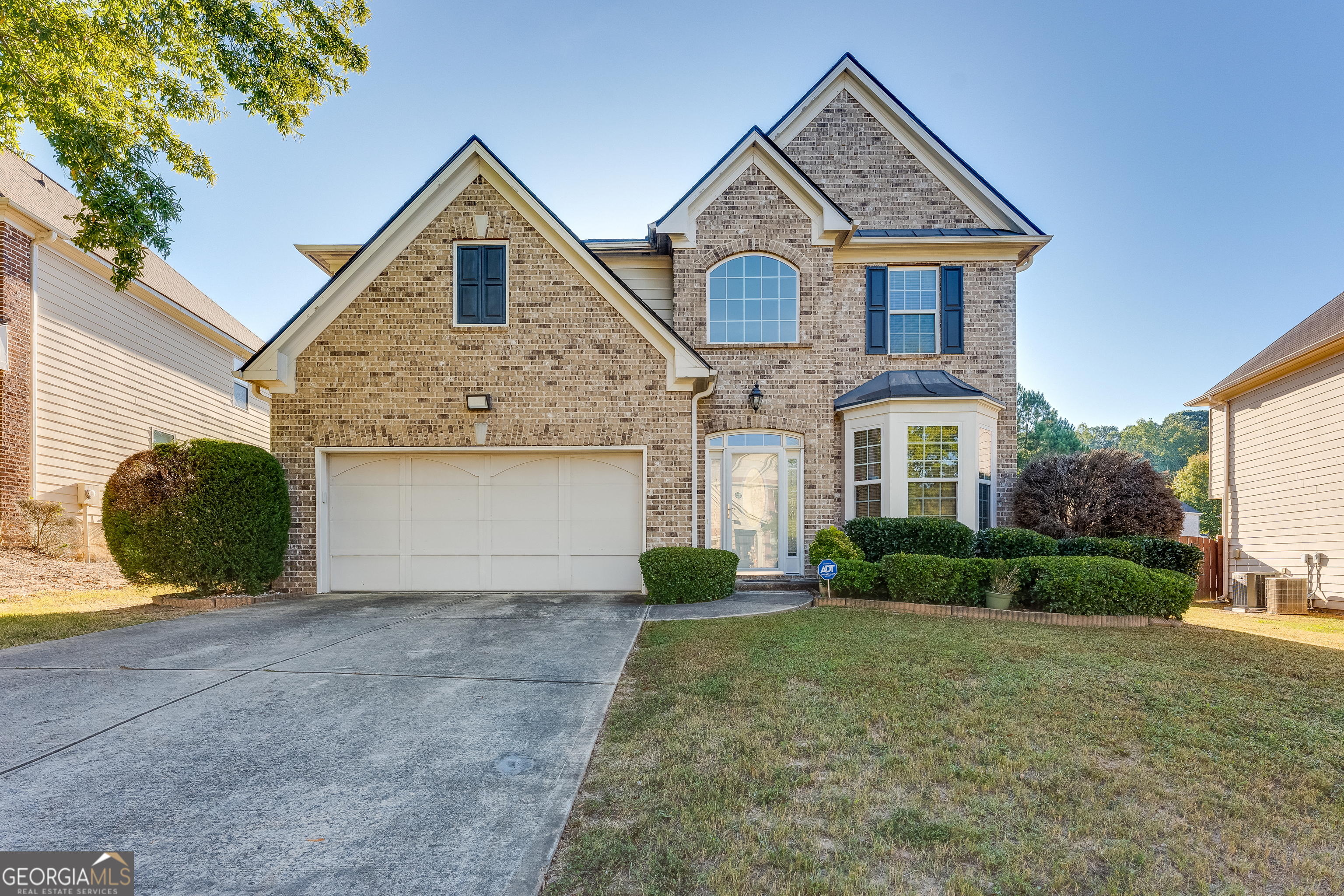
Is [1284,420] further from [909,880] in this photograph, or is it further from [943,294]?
[909,880]

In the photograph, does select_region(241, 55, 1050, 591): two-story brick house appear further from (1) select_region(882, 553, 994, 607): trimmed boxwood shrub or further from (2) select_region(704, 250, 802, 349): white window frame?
(1) select_region(882, 553, 994, 607): trimmed boxwood shrub

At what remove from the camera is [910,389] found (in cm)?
1087

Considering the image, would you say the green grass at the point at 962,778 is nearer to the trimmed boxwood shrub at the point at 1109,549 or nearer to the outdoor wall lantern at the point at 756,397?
the trimmed boxwood shrub at the point at 1109,549

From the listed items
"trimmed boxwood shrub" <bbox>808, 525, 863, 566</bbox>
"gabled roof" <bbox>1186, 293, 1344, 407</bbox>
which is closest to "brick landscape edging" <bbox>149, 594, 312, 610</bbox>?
"trimmed boxwood shrub" <bbox>808, 525, 863, 566</bbox>

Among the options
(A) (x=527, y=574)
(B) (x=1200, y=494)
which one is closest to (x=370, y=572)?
(A) (x=527, y=574)

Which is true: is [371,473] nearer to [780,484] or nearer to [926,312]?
[780,484]

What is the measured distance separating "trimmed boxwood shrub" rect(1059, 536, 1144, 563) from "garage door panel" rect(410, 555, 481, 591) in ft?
31.3

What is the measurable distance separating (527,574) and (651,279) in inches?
244

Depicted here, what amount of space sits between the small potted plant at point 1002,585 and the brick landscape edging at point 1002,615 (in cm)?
11

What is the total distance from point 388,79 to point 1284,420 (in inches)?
677

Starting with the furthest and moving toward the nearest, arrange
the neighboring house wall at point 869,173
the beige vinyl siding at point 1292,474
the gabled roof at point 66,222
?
the neighboring house wall at point 869,173
the gabled roof at point 66,222
the beige vinyl siding at point 1292,474

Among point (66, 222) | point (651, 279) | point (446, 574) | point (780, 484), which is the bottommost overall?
point (446, 574)

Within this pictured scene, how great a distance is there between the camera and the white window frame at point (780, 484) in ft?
37.9

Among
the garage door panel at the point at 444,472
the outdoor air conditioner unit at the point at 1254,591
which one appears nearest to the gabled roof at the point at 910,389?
the outdoor air conditioner unit at the point at 1254,591
